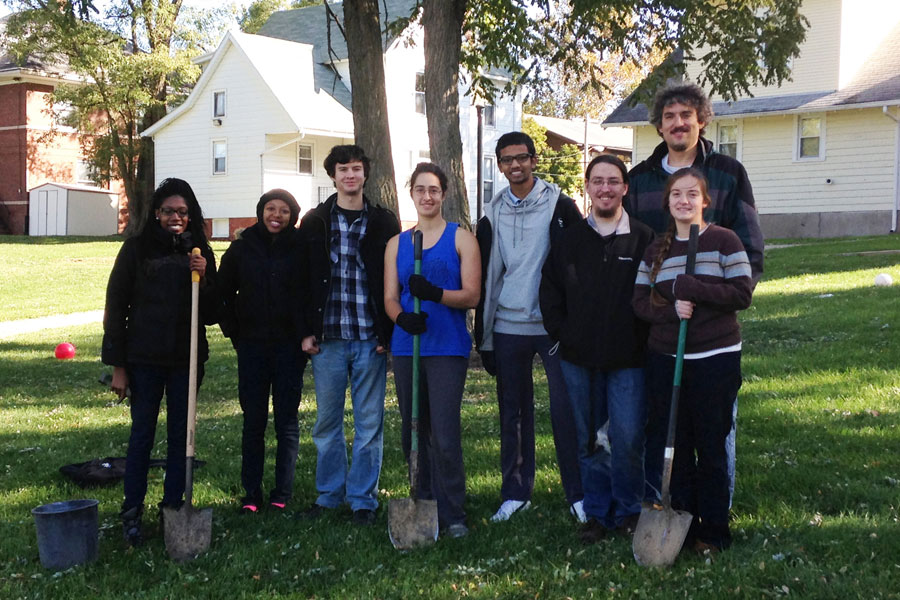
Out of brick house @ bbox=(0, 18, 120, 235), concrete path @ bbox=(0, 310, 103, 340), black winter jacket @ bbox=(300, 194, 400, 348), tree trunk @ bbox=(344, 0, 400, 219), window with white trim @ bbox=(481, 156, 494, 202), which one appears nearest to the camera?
black winter jacket @ bbox=(300, 194, 400, 348)

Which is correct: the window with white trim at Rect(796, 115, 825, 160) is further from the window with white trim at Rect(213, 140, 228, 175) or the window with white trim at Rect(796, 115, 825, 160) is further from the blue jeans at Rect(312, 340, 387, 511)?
the blue jeans at Rect(312, 340, 387, 511)

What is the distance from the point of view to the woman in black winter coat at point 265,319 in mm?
5387

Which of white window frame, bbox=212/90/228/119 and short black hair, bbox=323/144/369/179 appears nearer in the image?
short black hair, bbox=323/144/369/179

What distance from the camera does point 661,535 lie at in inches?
175

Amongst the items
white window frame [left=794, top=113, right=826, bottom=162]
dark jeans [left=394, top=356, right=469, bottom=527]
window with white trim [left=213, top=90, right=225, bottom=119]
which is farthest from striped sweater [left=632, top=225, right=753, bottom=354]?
window with white trim [left=213, top=90, right=225, bottom=119]

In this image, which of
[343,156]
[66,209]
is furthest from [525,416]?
[66,209]

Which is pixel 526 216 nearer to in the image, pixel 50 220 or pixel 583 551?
pixel 583 551

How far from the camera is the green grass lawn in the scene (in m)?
4.35

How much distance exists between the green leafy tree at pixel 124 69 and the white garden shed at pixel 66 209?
1.16 metres

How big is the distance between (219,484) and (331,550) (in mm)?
1613

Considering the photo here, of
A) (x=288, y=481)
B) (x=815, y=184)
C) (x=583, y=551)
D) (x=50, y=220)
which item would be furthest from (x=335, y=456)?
(x=50, y=220)

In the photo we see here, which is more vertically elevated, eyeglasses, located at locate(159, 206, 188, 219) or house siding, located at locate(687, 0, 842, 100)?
house siding, located at locate(687, 0, 842, 100)

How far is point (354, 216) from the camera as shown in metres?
5.45

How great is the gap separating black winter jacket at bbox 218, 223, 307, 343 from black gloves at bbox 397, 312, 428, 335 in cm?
69
